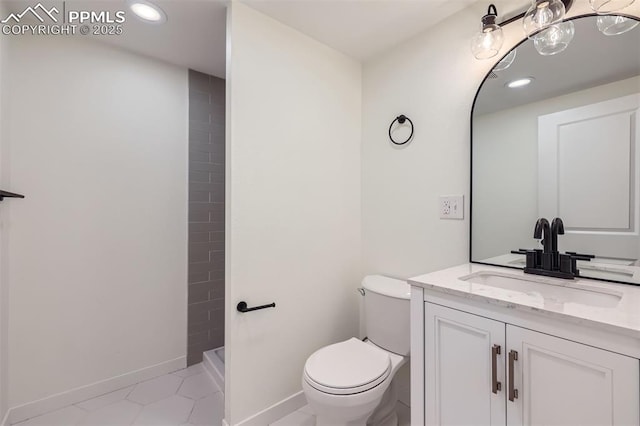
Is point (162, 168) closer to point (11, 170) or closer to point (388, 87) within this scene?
point (11, 170)

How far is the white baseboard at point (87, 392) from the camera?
1601 millimetres

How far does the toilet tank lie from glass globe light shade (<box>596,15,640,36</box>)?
1.40 meters

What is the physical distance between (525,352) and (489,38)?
1333mm

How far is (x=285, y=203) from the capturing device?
171 centimetres

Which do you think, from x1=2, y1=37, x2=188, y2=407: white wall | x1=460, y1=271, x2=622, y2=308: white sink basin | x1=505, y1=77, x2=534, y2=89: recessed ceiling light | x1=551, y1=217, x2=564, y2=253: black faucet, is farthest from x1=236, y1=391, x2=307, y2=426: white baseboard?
x1=505, y1=77, x2=534, y2=89: recessed ceiling light

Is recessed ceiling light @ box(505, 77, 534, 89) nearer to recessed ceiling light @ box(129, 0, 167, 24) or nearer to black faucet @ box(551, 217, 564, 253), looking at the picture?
black faucet @ box(551, 217, 564, 253)

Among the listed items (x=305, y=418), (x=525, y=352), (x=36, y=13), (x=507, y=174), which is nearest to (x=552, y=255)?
(x=507, y=174)

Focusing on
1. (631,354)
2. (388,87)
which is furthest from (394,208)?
(631,354)

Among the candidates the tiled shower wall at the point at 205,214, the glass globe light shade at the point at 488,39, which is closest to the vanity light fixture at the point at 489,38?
the glass globe light shade at the point at 488,39

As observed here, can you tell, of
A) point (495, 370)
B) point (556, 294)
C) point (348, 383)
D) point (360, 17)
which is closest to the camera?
point (495, 370)

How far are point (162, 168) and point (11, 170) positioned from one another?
0.77 metres

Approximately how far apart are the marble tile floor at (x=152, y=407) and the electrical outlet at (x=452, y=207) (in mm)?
1762

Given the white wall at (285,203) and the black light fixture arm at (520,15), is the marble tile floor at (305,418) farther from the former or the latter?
the black light fixture arm at (520,15)

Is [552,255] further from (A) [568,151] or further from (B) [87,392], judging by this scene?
(B) [87,392]
